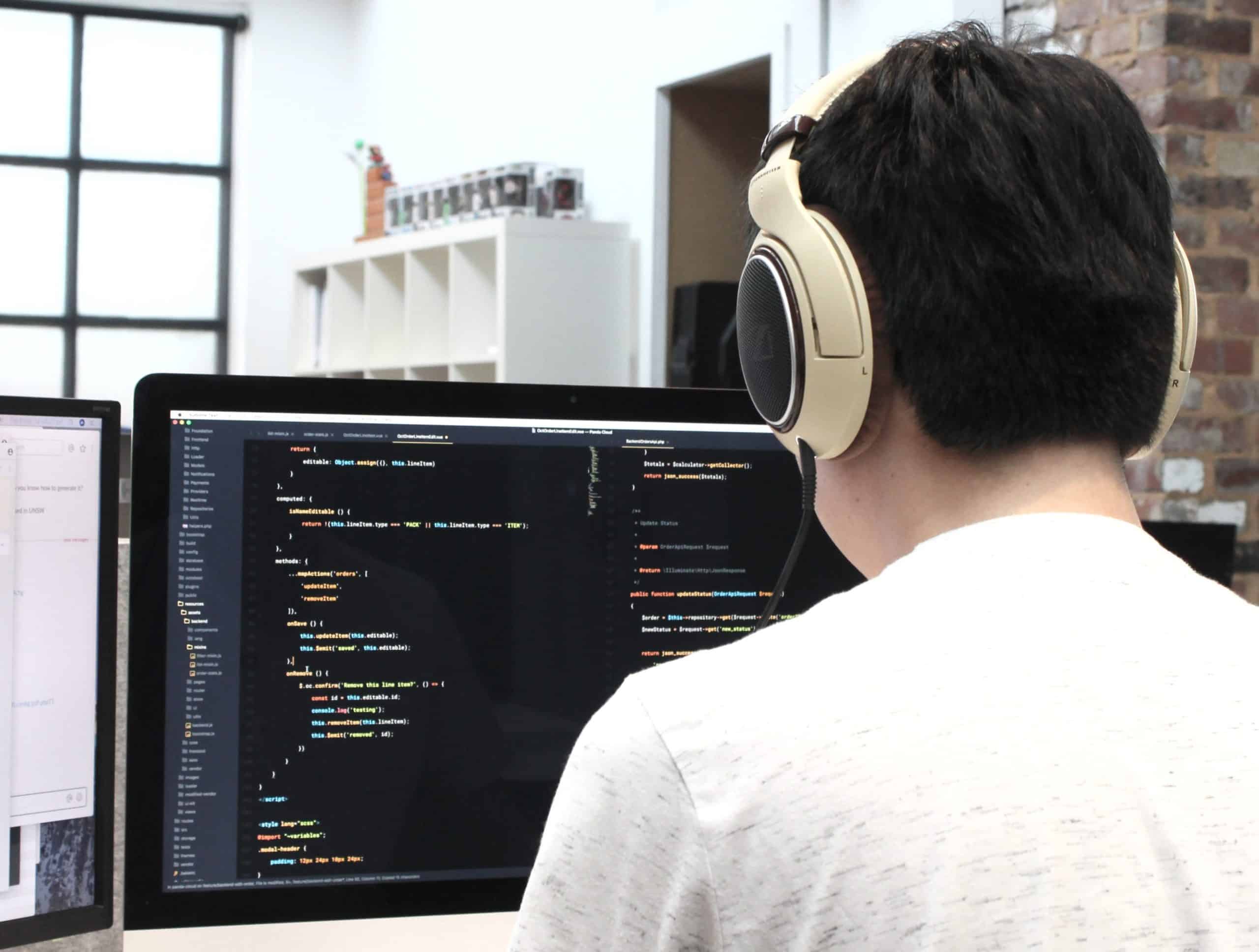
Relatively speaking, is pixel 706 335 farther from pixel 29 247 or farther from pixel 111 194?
pixel 29 247

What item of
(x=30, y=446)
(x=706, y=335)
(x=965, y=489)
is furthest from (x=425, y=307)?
(x=965, y=489)

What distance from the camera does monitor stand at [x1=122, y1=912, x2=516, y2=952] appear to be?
0.87m

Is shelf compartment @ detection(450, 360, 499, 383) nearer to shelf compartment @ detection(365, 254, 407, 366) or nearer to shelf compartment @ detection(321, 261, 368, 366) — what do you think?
shelf compartment @ detection(365, 254, 407, 366)

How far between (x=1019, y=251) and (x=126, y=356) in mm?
6306

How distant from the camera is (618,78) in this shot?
4371 millimetres

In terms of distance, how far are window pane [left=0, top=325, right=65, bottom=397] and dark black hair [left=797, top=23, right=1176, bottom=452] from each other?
618 cm

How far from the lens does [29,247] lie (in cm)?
618

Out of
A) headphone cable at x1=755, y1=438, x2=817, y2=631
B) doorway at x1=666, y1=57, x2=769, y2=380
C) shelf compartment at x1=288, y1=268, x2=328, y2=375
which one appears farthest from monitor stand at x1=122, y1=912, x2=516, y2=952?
shelf compartment at x1=288, y1=268, x2=328, y2=375

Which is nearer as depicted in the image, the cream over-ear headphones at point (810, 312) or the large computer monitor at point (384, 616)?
the cream over-ear headphones at point (810, 312)

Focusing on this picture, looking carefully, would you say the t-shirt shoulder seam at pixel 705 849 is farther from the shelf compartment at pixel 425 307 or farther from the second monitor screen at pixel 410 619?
the shelf compartment at pixel 425 307

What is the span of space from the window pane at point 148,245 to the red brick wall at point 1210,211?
15.9 feet

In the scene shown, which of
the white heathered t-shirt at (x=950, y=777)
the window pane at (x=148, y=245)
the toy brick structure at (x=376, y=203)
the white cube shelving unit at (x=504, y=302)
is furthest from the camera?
the window pane at (x=148, y=245)

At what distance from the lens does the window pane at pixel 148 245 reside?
20.6 ft

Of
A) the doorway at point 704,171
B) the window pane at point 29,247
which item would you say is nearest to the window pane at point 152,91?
the window pane at point 29,247
